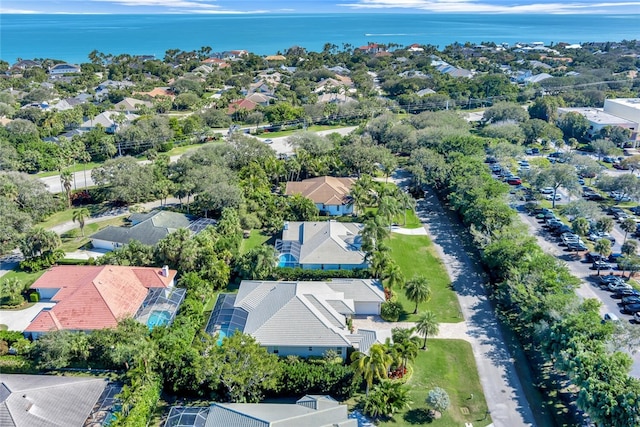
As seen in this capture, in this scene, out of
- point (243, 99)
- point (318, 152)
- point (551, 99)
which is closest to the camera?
point (318, 152)

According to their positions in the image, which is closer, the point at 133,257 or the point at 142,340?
the point at 142,340

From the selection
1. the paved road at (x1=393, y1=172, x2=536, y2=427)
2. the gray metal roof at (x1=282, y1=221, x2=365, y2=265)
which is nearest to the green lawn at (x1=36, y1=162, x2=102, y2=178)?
the gray metal roof at (x1=282, y1=221, x2=365, y2=265)

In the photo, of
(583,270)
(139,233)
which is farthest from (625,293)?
(139,233)

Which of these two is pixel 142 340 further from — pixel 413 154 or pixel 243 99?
pixel 243 99

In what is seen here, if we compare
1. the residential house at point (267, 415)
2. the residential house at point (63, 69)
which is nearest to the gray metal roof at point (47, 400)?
the residential house at point (267, 415)

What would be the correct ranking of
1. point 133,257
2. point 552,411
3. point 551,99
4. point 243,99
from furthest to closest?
1. point 243,99
2. point 551,99
3. point 133,257
4. point 552,411

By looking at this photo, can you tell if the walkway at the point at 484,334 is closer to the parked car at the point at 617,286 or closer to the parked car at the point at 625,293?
the parked car at the point at 617,286

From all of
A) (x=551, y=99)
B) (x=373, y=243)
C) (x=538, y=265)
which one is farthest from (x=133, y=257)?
(x=551, y=99)

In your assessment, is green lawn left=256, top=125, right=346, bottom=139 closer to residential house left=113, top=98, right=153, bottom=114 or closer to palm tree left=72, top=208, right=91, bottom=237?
residential house left=113, top=98, right=153, bottom=114
